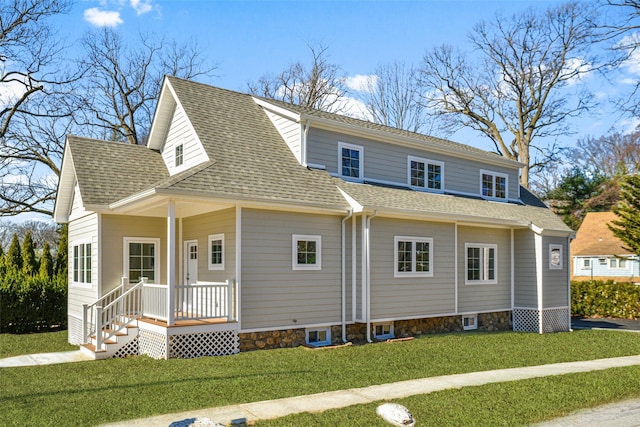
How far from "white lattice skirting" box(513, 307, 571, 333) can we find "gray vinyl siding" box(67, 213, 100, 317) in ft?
41.8

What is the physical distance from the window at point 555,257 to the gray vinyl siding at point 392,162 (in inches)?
126

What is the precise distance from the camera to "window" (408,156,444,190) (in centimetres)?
1708

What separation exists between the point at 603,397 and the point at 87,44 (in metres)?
30.9

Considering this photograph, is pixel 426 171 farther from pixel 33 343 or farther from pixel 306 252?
pixel 33 343

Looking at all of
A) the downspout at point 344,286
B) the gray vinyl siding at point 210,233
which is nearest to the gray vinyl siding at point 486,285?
the downspout at point 344,286

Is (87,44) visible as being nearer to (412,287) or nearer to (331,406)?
(412,287)

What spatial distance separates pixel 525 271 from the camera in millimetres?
17203

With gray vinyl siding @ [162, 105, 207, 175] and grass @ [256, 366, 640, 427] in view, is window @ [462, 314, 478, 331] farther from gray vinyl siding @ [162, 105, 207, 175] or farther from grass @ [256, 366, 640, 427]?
gray vinyl siding @ [162, 105, 207, 175]

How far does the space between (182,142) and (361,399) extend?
9476mm

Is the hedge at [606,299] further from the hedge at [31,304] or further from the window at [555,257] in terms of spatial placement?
the hedge at [31,304]

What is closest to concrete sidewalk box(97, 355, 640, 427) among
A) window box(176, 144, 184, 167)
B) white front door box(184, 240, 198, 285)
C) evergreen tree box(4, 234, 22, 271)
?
white front door box(184, 240, 198, 285)

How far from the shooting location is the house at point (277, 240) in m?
11.7

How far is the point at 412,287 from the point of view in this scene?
14469 millimetres

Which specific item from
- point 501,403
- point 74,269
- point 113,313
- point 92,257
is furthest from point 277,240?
point 74,269
